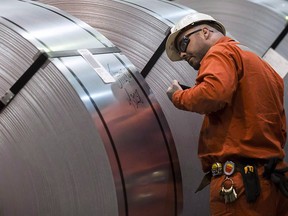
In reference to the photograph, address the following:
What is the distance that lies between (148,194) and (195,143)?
51 cm

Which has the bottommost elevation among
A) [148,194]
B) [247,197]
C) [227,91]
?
[148,194]

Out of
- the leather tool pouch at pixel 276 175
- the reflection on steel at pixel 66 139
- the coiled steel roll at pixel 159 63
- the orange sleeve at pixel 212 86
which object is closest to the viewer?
the reflection on steel at pixel 66 139

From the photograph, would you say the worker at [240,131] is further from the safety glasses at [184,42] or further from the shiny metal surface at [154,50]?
the shiny metal surface at [154,50]

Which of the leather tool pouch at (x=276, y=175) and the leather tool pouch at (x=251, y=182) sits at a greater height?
the leather tool pouch at (x=276, y=175)

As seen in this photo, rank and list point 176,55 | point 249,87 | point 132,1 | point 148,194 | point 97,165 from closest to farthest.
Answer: point 97,165
point 148,194
point 249,87
point 176,55
point 132,1

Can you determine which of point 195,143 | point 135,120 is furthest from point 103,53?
point 195,143

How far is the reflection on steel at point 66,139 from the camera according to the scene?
5.25 ft

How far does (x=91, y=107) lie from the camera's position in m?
1.61

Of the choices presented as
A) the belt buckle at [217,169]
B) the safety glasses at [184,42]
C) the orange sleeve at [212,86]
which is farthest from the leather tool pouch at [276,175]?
the safety glasses at [184,42]

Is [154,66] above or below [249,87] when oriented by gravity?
below

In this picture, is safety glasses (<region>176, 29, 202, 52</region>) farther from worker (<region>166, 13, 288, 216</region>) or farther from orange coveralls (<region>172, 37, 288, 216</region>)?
orange coveralls (<region>172, 37, 288, 216</region>)

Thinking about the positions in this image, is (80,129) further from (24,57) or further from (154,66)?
(154,66)

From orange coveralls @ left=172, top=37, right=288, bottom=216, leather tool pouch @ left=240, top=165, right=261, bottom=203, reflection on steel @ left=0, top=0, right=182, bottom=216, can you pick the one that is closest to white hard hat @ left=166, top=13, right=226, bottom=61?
orange coveralls @ left=172, top=37, right=288, bottom=216

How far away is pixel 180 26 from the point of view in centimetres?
197
